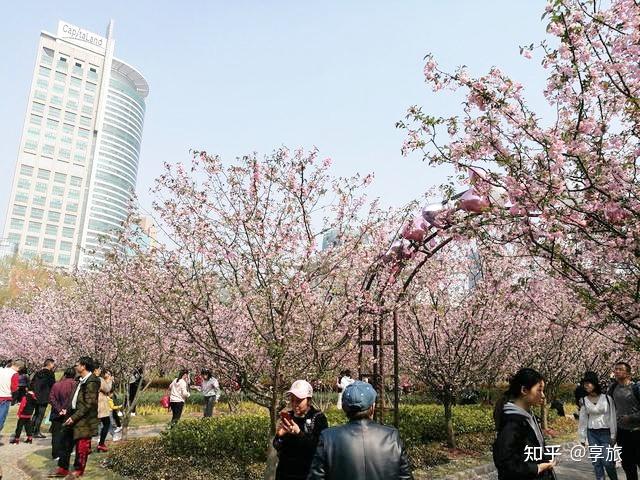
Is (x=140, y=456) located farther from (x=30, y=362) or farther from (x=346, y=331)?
(x=30, y=362)

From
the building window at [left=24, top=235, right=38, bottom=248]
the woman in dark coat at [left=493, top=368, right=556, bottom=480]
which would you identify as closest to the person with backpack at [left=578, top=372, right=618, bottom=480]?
the woman in dark coat at [left=493, top=368, right=556, bottom=480]

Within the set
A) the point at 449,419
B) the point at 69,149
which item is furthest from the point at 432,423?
the point at 69,149

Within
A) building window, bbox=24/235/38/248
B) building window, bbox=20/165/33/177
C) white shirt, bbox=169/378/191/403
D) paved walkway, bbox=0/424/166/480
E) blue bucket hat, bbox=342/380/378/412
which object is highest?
building window, bbox=20/165/33/177

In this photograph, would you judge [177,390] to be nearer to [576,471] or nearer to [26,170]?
[576,471]

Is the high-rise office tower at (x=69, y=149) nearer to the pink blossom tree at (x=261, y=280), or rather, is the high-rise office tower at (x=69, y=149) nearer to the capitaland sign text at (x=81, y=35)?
the capitaland sign text at (x=81, y=35)

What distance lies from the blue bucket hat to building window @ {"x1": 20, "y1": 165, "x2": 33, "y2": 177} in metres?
117

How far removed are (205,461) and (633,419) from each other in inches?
269

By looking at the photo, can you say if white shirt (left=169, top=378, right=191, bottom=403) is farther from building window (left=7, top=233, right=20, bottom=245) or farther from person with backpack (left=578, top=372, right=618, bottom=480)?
building window (left=7, top=233, right=20, bottom=245)

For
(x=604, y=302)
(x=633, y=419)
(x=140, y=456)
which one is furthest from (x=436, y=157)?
(x=140, y=456)

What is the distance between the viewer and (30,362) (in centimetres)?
2522

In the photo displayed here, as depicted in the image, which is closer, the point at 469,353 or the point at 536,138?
the point at 536,138

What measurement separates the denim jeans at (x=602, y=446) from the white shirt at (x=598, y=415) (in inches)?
3.1

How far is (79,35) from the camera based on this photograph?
113438mm

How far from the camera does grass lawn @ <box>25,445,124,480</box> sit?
7637mm
